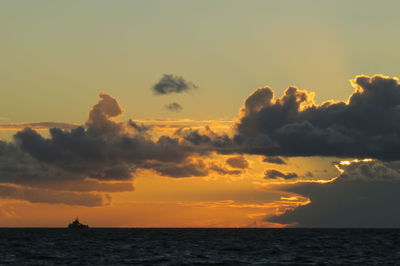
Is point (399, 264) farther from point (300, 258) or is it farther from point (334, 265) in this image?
point (300, 258)

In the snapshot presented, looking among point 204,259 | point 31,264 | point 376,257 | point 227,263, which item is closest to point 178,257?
point 204,259

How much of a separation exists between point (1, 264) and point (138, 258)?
26.9m

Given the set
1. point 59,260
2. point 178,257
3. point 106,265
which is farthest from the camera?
point 178,257

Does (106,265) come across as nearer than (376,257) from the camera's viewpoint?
Answer: Yes

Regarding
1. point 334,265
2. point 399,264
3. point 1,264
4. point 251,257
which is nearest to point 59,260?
point 1,264

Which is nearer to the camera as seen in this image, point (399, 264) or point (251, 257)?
point (399, 264)

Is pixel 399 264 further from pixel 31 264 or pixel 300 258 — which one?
pixel 31 264

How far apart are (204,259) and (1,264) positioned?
125 feet

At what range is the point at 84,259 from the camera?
13175cm

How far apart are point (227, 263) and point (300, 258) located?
1983 centimetres

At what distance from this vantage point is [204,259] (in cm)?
13450

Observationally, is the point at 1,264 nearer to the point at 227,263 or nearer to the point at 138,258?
the point at 138,258

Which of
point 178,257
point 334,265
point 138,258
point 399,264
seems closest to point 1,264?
point 138,258

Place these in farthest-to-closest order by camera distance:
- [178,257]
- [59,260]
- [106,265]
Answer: [178,257] < [59,260] < [106,265]
